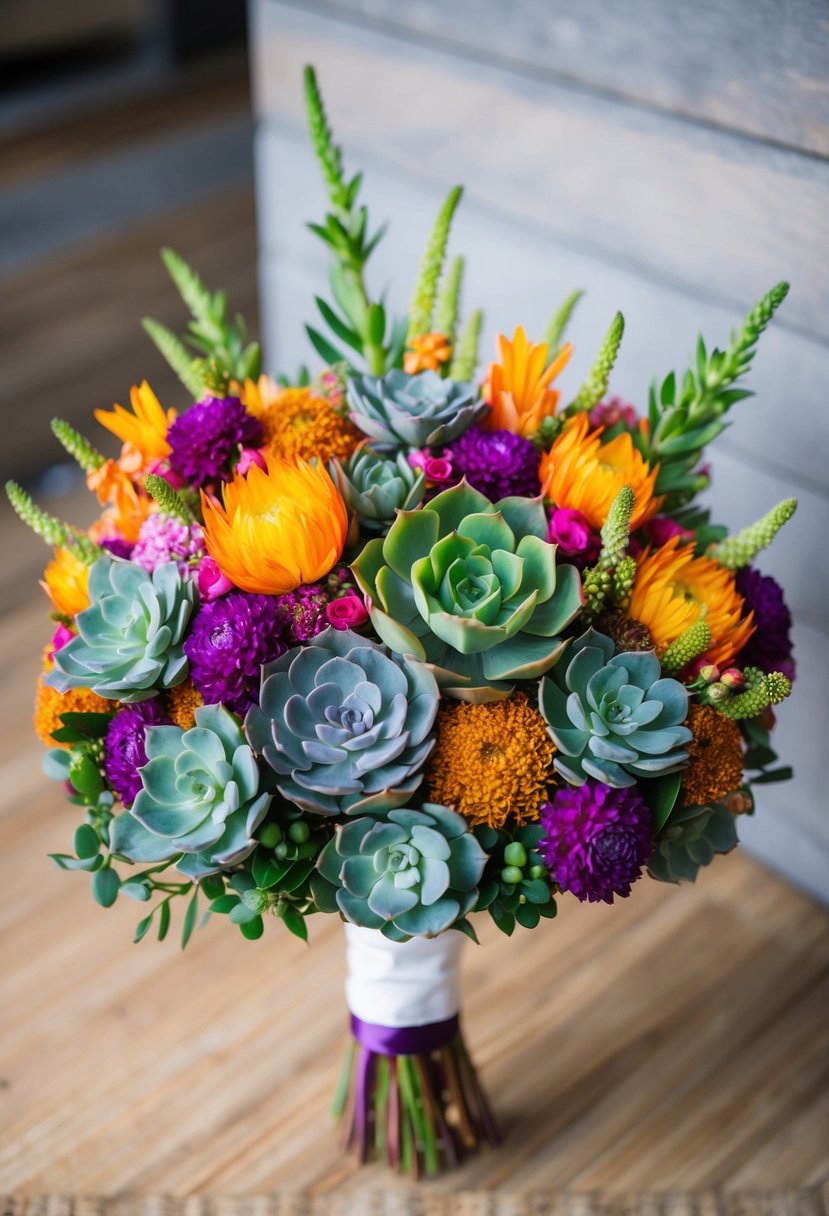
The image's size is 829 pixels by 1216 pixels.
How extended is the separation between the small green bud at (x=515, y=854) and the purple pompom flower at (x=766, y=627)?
219 millimetres

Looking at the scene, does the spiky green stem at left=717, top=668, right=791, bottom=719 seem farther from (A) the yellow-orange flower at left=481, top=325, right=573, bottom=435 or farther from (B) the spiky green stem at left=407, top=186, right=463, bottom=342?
(B) the spiky green stem at left=407, top=186, right=463, bottom=342

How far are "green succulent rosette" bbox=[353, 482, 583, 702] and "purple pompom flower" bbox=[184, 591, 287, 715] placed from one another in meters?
0.06

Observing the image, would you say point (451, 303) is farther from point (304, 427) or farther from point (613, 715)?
point (613, 715)

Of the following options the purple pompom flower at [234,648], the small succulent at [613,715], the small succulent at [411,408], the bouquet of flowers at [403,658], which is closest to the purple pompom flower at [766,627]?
the bouquet of flowers at [403,658]

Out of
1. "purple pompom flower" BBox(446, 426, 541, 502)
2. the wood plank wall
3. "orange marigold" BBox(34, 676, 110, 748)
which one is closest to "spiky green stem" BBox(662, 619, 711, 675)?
"purple pompom flower" BBox(446, 426, 541, 502)

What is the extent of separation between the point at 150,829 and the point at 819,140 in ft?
2.66

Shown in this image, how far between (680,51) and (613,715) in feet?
2.37

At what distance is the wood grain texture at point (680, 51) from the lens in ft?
3.58

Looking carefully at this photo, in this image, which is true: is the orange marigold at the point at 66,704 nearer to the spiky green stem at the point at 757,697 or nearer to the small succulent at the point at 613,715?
the small succulent at the point at 613,715

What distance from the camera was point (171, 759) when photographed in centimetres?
76

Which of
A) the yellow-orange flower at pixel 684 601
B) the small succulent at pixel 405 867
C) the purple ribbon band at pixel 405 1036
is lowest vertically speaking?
the purple ribbon band at pixel 405 1036

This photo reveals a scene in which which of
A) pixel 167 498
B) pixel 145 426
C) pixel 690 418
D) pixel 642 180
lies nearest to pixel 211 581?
pixel 167 498

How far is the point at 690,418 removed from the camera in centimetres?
91

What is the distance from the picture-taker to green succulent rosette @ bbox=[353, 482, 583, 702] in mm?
745
